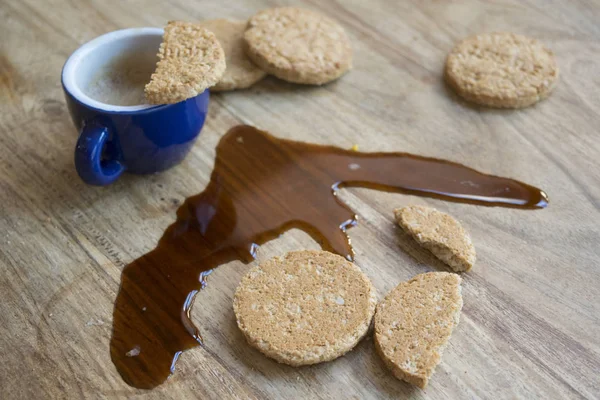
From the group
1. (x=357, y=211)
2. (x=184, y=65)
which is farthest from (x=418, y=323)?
(x=184, y=65)

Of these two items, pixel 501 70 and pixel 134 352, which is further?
pixel 501 70

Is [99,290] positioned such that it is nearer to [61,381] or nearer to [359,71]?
[61,381]

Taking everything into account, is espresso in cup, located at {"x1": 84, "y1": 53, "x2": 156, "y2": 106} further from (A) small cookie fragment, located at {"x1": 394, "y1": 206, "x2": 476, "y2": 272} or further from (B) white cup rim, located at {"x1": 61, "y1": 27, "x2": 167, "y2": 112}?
(A) small cookie fragment, located at {"x1": 394, "y1": 206, "x2": 476, "y2": 272}

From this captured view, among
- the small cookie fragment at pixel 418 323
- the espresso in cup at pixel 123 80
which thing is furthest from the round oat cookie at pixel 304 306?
the espresso in cup at pixel 123 80

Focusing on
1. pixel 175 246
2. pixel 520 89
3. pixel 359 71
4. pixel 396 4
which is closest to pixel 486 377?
pixel 175 246

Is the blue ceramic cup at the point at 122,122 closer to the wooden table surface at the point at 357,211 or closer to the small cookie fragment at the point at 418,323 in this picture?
the wooden table surface at the point at 357,211

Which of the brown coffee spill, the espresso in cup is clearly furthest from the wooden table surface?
the espresso in cup

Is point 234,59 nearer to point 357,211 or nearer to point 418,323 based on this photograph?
point 357,211
